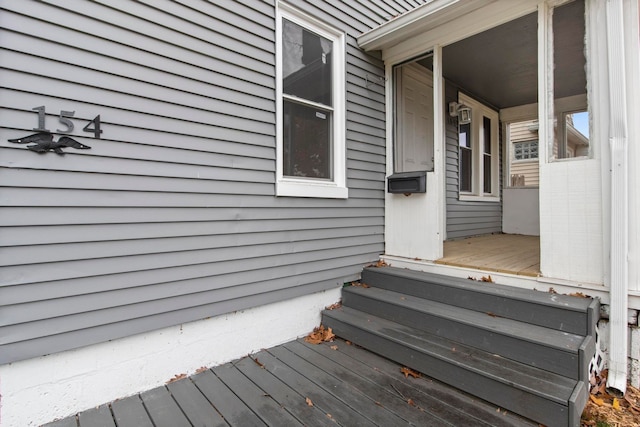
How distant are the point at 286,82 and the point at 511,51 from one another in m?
3.08

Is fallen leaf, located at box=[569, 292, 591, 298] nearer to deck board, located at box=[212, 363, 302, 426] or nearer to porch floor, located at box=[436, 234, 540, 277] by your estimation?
porch floor, located at box=[436, 234, 540, 277]

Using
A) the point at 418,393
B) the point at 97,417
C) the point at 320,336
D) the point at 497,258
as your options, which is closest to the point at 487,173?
the point at 497,258

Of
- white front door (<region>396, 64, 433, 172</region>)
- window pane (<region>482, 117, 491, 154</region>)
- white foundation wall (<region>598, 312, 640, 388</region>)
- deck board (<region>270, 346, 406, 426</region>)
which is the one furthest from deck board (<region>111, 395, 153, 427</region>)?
window pane (<region>482, 117, 491, 154</region>)

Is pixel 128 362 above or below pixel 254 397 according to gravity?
above

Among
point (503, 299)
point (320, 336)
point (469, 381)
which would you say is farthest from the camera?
point (320, 336)

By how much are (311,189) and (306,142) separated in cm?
52

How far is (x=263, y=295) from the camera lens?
9.42ft

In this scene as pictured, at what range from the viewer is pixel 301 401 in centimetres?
211

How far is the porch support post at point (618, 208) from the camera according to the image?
2215 millimetres

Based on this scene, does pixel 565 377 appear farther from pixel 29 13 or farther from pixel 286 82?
pixel 29 13

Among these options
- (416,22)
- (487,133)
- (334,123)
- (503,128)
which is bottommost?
(334,123)

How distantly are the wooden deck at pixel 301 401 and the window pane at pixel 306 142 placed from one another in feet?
5.89

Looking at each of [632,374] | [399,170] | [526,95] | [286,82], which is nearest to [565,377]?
[632,374]

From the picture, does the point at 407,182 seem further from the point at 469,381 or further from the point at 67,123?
the point at 67,123
